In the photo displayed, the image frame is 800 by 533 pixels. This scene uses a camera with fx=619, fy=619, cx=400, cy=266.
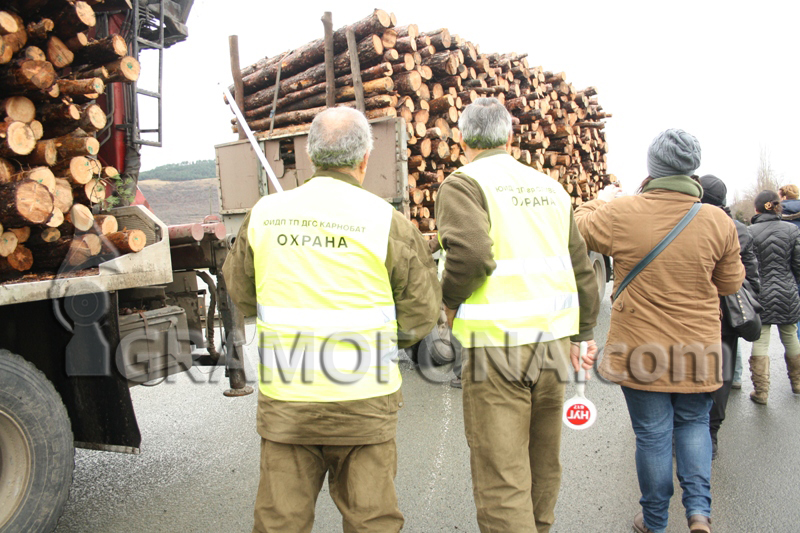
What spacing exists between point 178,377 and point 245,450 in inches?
102

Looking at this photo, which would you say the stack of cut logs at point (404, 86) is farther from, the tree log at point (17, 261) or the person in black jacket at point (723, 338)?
the tree log at point (17, 261)

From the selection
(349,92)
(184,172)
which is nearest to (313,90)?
(349,92)

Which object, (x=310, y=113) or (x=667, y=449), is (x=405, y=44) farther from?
(x=667, y=449)

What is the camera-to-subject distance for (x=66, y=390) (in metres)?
3.42

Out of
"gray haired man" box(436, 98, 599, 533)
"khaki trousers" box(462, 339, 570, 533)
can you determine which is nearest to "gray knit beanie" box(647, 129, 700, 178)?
"gray haired man" box(436, 98, 599, 533)

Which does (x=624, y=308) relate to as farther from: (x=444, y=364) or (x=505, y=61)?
(x=505, y=61)

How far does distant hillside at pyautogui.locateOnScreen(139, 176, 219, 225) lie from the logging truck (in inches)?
1242

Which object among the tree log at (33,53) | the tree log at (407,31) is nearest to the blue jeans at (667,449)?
the tree log at (33,53)

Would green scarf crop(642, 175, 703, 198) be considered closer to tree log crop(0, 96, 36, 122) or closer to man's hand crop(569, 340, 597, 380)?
man's hand crop(569, 340, 597, 380)

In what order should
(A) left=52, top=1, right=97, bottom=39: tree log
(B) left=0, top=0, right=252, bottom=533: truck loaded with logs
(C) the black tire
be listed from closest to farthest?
1. (B) left=0, top=0, right=252, bottom=533: truck loaded with logs
2. (A) left=52, top=1, right=97, bottom=39: tree log
3. (C) the black tire

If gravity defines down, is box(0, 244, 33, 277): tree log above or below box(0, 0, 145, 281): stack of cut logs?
below

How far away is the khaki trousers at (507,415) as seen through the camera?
2480 millimetres

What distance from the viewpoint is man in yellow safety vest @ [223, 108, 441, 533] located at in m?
2.14

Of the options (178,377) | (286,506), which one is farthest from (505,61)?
(286,506)
